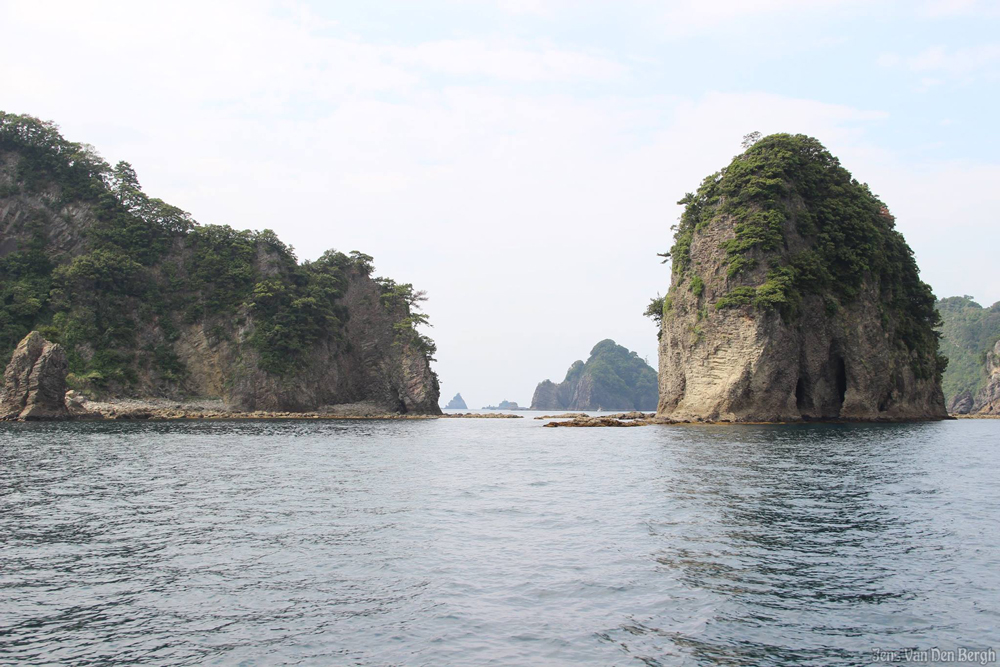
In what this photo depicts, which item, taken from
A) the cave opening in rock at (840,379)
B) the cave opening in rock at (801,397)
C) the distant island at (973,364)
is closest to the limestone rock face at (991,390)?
the distant island at (973,364)

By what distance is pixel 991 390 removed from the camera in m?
141

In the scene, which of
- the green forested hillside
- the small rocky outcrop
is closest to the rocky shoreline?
the small rocky outcrop

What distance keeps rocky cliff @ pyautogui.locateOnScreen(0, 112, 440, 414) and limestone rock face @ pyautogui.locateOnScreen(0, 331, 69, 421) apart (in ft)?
40.8

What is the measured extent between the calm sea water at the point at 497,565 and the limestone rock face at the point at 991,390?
13491cm

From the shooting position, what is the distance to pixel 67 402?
73.7 meters

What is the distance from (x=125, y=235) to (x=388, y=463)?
82.2m

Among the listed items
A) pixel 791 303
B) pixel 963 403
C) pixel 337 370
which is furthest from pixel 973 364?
pixel 337 370

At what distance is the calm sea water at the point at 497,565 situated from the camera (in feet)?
33.5

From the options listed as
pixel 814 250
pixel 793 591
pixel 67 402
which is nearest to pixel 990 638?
pixel 793 591

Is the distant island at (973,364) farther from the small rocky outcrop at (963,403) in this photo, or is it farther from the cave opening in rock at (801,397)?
the cave opening in rock at (801,397)

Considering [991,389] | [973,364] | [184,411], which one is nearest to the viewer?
[184,411]

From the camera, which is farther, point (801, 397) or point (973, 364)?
point (973, 364)

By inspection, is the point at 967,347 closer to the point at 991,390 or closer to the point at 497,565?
the point at 991,390

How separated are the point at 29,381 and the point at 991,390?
6829 inches
